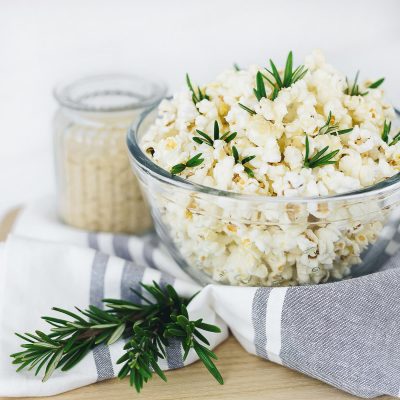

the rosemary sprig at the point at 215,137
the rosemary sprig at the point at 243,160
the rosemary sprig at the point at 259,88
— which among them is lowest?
the rosemary sprig at the point at 243,160

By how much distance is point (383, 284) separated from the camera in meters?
0.82

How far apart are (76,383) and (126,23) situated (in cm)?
70

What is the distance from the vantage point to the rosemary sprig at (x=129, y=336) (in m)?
0.80

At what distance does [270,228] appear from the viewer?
2.64 feet

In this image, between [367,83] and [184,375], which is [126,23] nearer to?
[367,83]

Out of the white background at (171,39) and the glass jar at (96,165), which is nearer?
the glass jar at (96,165)

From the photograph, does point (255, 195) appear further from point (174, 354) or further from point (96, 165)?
point (96, 165)

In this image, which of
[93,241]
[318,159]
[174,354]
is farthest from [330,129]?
[93,241]

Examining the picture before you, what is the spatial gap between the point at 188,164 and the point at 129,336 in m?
0.24

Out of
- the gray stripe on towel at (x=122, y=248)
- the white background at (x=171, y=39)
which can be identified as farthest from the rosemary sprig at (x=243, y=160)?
the white background at (x=171, y=39)

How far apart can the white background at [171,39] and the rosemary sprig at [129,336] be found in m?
0.50

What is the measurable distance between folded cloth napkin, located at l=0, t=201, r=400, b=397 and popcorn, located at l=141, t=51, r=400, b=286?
0.04 metres

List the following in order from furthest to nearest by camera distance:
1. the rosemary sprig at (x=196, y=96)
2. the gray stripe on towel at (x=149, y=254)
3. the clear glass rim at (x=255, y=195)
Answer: the gray stripe on towel at (x=149, y=254)
the rosemary sprig at (x=196, y=96)
the clear glass rim at (x=255, y=195)

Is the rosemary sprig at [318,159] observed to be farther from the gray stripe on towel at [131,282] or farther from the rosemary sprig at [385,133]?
the gray stripe on towel at [131,282]
